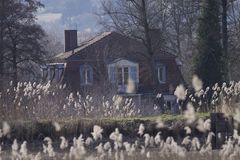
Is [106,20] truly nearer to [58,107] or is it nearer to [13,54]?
[13,54]

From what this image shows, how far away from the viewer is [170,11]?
58281 mm

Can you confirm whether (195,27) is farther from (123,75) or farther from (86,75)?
(86,75)

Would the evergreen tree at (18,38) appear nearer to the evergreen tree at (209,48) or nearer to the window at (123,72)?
Answer: the window at (123,72)

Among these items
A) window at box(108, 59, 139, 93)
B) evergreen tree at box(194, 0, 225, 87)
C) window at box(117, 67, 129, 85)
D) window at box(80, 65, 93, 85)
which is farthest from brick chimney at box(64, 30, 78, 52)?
evergreen tree at box(194, 0, 225, 87)

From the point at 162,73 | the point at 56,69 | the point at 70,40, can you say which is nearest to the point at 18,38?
the point at 56,69

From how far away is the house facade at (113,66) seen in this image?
169 feet

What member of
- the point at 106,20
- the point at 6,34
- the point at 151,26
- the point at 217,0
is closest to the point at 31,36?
the point at 6,34

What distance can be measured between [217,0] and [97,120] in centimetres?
2299

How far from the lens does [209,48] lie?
123 ft

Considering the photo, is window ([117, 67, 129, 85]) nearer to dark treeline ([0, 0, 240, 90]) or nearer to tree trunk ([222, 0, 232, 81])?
dark treeline ([0, 0, 240, 90])

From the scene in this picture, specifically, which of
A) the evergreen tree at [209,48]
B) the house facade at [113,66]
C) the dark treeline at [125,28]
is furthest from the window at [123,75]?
the evergreen tree at [209,48]

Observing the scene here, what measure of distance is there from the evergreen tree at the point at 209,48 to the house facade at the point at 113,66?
12608 millimetres

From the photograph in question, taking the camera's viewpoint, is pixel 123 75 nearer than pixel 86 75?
No

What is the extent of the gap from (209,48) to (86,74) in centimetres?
1761
